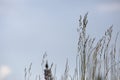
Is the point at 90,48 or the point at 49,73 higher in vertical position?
the point at 90,48

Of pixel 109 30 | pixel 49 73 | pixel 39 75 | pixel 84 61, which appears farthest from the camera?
pixel 39 75

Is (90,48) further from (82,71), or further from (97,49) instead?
(82,71)

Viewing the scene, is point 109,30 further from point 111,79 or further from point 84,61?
point 111,79

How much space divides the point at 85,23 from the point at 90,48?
17 centimetres

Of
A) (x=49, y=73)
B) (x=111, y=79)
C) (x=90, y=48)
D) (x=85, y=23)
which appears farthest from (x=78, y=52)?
(x=111, y=79)

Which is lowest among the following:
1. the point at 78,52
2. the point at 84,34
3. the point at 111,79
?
the point at 111,79

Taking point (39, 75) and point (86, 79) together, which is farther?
point (39, 75)

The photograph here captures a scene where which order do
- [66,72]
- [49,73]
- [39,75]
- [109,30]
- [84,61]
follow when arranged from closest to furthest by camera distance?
[49,73] < [84,61] < [109,30] < [66,72] < [39,75]

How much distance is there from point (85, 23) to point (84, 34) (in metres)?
0.07

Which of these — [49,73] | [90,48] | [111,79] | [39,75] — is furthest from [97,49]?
[39,75]

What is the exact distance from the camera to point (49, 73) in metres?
1.44

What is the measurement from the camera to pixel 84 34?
1742 millimetres

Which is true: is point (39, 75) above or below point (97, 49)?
below

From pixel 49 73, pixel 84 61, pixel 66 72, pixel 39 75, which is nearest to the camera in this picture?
pixel 49 73
